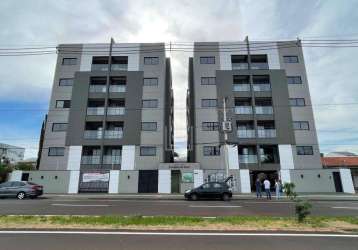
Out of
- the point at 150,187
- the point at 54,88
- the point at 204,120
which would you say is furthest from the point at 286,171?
the point at 54,88

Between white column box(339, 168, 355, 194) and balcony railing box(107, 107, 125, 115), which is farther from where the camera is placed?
balcony railing box(107, 107, 125, 115)

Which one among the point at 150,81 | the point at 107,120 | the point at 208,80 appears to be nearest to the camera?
the point at 107,120

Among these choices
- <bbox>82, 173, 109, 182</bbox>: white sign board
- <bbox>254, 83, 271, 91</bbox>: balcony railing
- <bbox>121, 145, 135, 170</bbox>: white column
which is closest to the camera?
<bbox>82, 173, 109, 182</bbox>: white sign board

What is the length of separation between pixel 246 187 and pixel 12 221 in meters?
25.6

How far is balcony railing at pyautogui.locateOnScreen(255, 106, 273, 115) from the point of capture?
32.4 metres

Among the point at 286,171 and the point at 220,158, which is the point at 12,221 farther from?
the point at 286,171

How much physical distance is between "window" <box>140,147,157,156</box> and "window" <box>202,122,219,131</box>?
710 centimetres

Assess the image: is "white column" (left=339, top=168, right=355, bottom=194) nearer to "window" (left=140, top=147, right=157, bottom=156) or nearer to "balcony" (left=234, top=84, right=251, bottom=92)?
"balcony" (left=234, top=84, right=251, bottom=92)

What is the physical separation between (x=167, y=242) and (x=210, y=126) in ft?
87.2

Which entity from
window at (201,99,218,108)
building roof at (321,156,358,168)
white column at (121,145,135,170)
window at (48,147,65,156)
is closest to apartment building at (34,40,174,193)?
window at (48,147,65,156)

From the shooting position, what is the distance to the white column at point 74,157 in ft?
101

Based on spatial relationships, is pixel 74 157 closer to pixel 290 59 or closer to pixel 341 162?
pixel 290 59

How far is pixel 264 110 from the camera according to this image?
32.5 meters

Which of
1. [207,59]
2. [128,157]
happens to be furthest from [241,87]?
[128,157]
